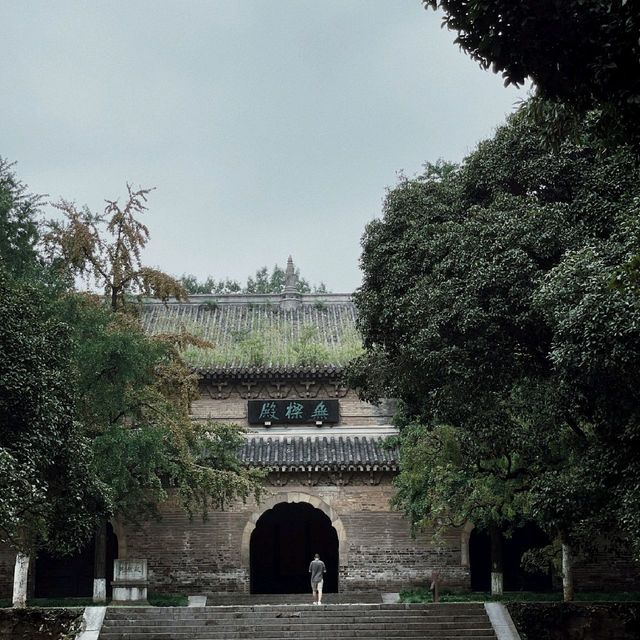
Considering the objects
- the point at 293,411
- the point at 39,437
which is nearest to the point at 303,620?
the point at 293,411

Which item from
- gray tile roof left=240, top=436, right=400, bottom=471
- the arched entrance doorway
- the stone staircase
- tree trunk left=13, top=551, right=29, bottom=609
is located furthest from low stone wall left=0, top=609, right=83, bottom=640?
the arched entrance doorway

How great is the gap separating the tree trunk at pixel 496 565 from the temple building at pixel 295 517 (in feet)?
6.11

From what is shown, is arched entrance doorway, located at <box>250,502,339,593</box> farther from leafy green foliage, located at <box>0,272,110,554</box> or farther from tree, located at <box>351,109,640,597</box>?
leafy green foliage, located at <box>0,272,110,554</box>

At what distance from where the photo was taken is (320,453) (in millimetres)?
26297

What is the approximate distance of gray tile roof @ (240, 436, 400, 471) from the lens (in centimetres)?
2562

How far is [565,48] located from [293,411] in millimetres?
19231

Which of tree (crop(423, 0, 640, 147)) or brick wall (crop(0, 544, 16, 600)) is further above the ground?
tree (crop(423, 0, 640, 147))

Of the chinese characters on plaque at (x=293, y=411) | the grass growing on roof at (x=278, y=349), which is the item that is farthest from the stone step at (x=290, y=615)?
the grass growing on roof at (x=278, y=349)

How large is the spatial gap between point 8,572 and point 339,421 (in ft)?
31.0

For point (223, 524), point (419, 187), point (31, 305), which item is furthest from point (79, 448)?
point (223, 524)

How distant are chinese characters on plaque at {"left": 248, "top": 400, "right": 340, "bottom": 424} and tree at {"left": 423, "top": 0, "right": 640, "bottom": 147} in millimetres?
18544

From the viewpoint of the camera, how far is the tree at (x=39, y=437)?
13.3 meters

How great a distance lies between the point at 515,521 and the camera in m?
23.4

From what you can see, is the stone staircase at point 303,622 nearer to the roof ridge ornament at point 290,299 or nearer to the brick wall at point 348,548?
the brick wall at point 348,548
